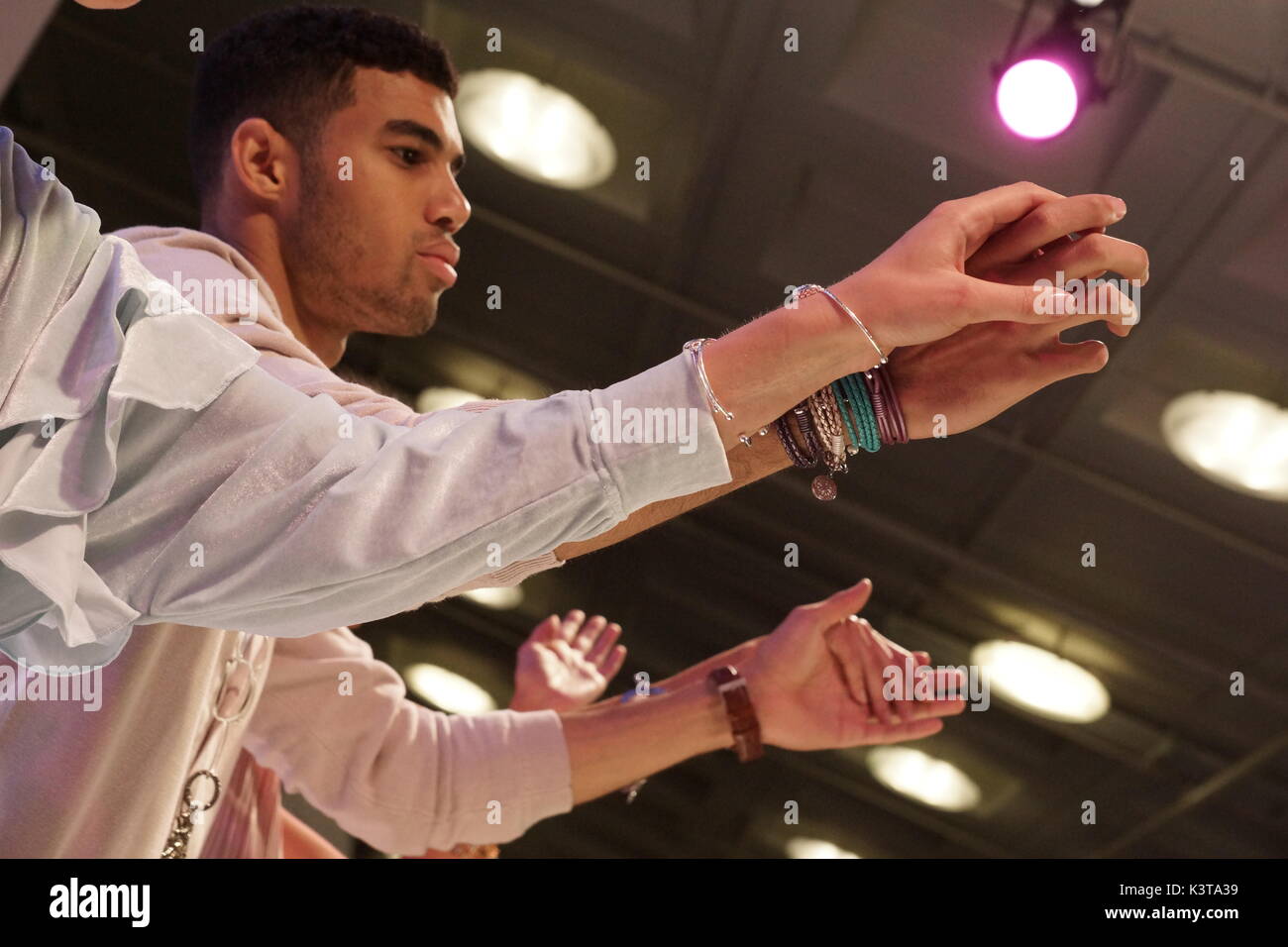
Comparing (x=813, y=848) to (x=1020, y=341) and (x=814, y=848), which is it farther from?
(x=1020, y=341)

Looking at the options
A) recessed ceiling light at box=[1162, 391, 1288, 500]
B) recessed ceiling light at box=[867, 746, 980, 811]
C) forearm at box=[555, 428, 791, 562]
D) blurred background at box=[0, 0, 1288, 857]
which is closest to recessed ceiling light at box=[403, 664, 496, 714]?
blurred background at box=[0, 0, 1288, 857]

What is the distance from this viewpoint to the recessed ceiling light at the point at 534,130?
368 cm

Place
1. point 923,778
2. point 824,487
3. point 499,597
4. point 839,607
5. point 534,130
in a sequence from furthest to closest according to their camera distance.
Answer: point 923,778 < point 499,597 < point 534,130 < point 839,607 < point 824,487

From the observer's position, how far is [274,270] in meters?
1.81

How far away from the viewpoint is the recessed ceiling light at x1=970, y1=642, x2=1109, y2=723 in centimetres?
536

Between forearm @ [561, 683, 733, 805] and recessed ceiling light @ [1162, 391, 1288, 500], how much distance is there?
249cm

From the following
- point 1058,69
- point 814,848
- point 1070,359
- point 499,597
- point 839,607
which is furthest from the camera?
point 814,848

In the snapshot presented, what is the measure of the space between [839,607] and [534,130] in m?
2.49

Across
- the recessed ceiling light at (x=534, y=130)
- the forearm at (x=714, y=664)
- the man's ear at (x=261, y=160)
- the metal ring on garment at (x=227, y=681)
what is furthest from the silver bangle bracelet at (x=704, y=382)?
the recessed ceiling light at (x=534, y=130)

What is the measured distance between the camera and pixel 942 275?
969 mm

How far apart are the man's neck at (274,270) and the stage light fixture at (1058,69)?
5.93 feet

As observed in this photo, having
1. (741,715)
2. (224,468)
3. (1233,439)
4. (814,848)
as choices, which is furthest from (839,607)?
(814,848)

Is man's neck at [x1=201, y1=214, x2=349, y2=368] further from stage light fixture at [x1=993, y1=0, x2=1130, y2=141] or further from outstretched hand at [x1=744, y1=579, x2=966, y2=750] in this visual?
stage light fixture at [x1=993, y1=0, x2=1130, y2=141]
